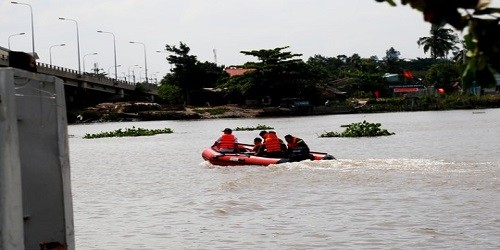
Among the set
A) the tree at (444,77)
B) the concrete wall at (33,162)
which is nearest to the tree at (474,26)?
the concrete wall at (33,162)

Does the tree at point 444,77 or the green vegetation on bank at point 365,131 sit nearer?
the green vegetation on bank at point 365,131

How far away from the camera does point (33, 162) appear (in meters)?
6.07

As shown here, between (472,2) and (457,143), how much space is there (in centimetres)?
3526

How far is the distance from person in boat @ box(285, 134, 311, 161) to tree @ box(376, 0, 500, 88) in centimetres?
2095

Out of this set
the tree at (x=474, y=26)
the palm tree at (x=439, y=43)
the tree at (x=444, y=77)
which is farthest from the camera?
the palm tree at (x=439, y=43)

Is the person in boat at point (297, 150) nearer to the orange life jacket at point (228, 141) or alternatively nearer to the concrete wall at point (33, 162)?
the orange life jacket at point (228, 141)

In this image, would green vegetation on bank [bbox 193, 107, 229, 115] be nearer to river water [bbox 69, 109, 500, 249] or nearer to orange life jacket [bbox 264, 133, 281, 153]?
river water [bbox 69, 109, 500, 249]

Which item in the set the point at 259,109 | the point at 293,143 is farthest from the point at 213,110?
the point at 293,143

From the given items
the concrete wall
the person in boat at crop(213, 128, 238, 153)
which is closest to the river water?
the person in boat at crop(213, 128, 238, 153)

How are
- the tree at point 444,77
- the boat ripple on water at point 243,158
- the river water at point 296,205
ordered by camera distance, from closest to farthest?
1. the river water at point 296,205
2. the boat ripple on water at point 243,158
3. the tree at point 444,77

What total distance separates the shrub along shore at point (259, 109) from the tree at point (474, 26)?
77.5 m

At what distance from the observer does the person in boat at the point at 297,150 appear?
78.3 feet

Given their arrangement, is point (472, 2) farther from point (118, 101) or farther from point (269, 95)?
point (118, 101)

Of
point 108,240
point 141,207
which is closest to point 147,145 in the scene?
point 141,207
